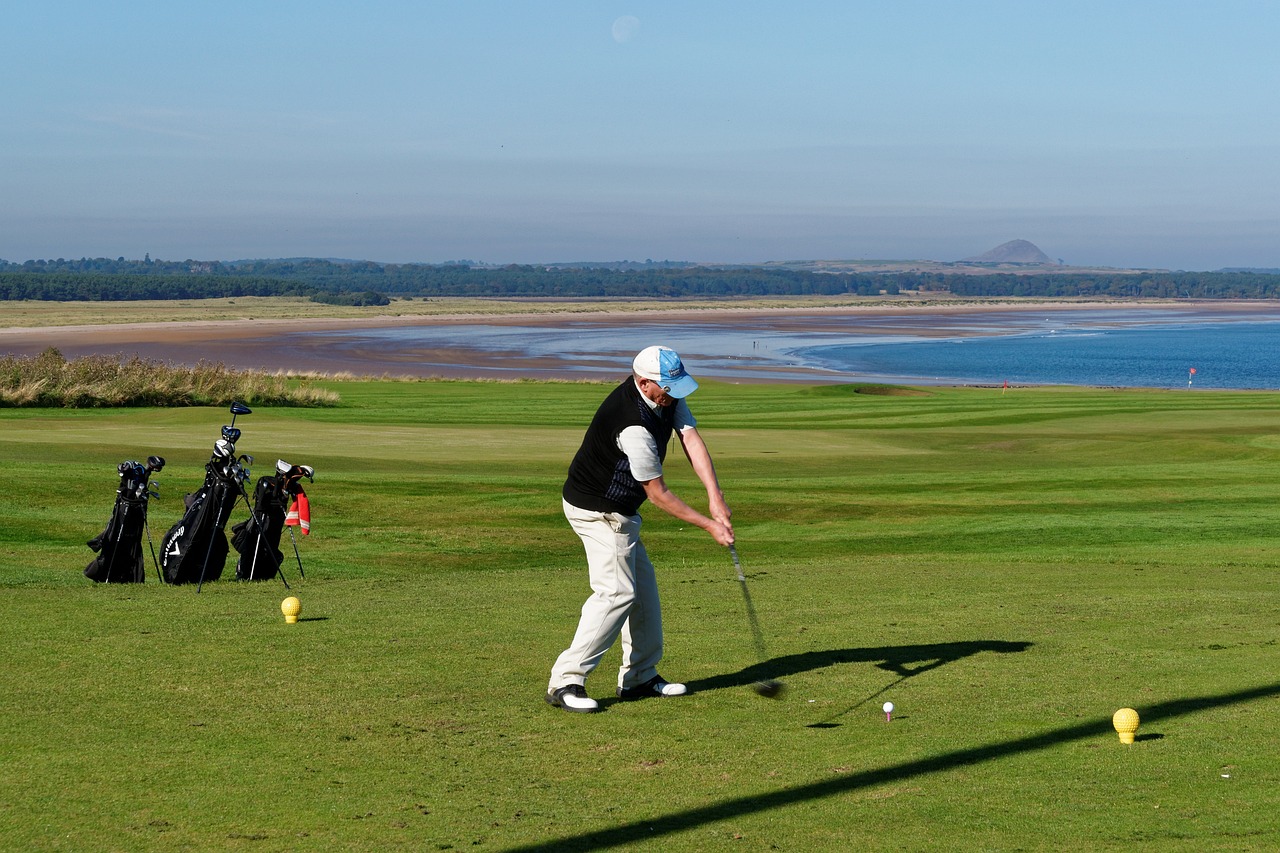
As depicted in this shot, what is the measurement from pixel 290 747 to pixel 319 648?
2523 millimetres

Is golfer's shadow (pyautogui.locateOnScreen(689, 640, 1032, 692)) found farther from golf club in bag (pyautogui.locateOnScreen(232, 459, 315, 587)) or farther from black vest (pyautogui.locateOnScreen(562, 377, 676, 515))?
golf club in bag (pyautogui.locateOnScreen(232, 459, 315, 587))

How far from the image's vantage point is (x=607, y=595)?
837 centimetres

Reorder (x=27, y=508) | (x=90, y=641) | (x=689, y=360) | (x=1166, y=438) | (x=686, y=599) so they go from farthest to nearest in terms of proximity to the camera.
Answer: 1. (x=689, y=360)
2. (x=1166, y=438)
3. (x=27, y=508)
4. (x=686, y=599)
5. (x=90, y=641)

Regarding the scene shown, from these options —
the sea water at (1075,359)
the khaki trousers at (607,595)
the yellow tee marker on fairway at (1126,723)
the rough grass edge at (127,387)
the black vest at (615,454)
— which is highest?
the black vest at (615,454)

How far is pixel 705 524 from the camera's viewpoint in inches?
319

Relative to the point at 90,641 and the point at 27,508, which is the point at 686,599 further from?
the point at 27,508

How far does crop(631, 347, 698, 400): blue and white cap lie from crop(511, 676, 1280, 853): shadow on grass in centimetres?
245

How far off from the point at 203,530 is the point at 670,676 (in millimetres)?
5738

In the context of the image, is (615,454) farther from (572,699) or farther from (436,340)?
(436,340)

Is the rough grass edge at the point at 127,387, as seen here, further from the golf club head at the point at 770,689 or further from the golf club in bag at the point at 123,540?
Result: the golf club head at the point at 770,689

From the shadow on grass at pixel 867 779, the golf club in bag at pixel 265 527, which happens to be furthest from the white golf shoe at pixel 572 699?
the golf club in bag at pixel 265 527

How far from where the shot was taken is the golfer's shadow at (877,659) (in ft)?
29.8

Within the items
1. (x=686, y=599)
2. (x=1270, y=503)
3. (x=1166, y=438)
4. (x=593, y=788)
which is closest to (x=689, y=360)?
(x=1166, y=438)

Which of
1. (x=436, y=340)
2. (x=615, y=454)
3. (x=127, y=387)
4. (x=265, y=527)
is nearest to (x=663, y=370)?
(x=615, y=454)
